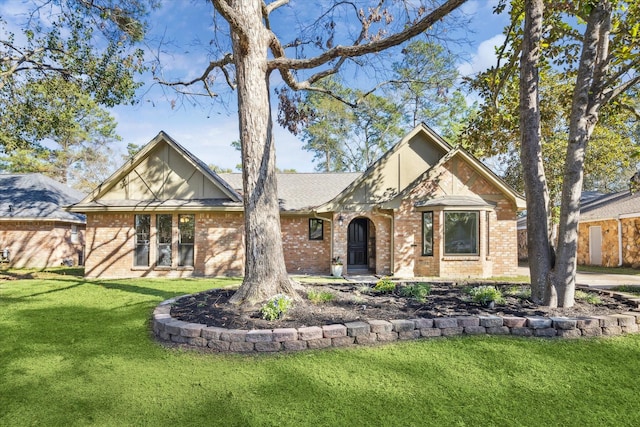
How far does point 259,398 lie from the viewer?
3252mm

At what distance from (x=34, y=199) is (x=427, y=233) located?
18526 mm

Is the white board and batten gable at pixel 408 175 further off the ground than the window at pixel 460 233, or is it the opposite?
the white board and batten gable at pixel 408 175

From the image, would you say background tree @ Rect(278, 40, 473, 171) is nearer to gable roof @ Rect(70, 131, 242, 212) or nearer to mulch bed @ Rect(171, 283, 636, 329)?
gable roof @ Rect(70, 131, 242, 212)

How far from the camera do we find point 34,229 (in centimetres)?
1664

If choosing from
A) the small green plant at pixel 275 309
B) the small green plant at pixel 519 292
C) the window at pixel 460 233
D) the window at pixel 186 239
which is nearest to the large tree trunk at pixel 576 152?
the small green plant at pixel 519 292

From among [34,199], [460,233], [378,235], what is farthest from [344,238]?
[34,199]

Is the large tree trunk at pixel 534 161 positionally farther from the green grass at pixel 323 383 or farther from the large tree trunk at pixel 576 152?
the green grass at pixel 323 383

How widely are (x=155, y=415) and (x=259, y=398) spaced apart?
0.87m

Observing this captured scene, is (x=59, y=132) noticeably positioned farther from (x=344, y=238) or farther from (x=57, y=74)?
(x=344, y=238)

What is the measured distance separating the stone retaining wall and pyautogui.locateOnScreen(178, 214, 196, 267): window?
309 inches

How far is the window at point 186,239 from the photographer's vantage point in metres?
13.0

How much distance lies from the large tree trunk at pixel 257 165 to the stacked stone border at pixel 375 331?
1417mm

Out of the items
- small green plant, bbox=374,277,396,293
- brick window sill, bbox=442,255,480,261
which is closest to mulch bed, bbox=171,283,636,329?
small green plant, bbox=374,277,396,293

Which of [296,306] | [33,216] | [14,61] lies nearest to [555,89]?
[296,306]
